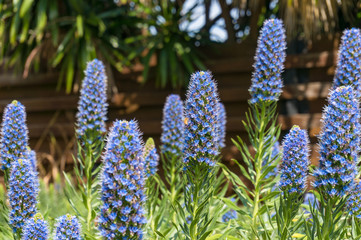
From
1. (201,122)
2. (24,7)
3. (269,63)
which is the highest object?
(24,7)

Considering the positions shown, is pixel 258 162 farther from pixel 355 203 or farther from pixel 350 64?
pixel 350 64

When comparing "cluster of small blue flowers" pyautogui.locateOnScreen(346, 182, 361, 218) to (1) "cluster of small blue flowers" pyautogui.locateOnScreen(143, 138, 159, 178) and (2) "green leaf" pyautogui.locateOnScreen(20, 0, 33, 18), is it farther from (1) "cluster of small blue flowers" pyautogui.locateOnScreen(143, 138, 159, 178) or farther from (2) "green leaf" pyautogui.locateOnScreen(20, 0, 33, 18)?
(2) "green leaf" pyautogui.locateOnScreen(20, 0, 33, 18)

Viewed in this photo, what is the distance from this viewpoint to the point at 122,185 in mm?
1401

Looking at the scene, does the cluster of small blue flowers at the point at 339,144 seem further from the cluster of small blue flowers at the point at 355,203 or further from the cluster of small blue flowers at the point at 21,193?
the cluster of small blue flowers at the point at 21,193

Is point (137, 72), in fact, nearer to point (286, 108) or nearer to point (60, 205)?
point (286, 108)

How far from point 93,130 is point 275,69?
→ 104 centimetres

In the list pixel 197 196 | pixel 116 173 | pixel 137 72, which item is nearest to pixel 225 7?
pixel 137 72

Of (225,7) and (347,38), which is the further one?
(225,7)

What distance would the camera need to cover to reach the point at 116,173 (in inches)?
55.2

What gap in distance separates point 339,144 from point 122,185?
0.85 meters

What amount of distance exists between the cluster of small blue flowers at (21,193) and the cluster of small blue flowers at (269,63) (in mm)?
1117

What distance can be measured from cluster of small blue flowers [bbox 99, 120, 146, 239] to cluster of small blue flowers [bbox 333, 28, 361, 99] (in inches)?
49.8

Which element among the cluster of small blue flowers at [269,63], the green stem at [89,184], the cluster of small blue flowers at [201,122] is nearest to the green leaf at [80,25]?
the green stem at [89,184]

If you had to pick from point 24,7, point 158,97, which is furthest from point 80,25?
point 158,97
